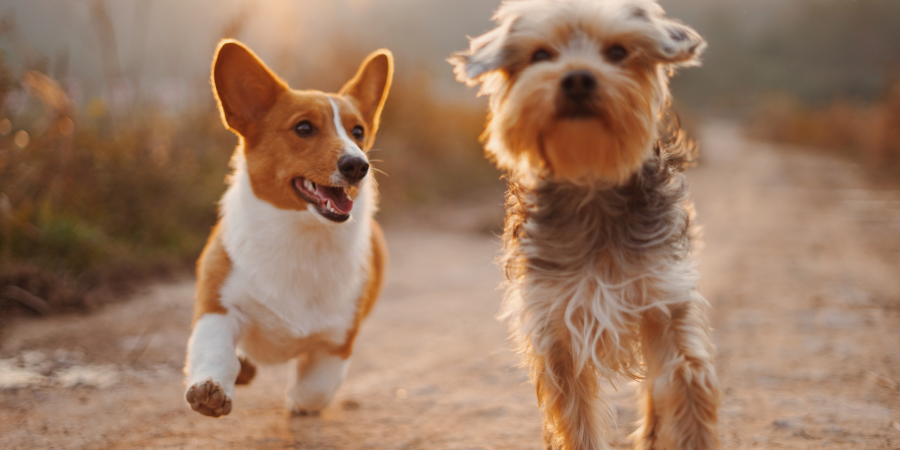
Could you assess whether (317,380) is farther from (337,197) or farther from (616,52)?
(616,52)

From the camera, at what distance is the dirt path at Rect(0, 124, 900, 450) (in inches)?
138

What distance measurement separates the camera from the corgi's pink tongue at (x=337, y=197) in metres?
3.62

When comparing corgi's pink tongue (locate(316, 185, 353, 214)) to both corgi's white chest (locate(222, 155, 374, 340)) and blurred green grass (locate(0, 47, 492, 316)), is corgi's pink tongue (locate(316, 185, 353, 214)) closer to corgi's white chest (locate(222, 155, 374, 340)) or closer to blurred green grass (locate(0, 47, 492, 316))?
corgi's white chest (locate(222, 155, 374, 340))

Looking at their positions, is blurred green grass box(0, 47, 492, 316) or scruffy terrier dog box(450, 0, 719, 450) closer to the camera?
scruffy terrier dog box(450, 0, 719, 450)

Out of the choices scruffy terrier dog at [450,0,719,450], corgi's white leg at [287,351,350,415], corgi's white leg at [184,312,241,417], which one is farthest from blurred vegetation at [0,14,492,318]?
Result: scruffy terrier dog at [450,0,719,450]

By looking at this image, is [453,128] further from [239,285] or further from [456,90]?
[239,285]

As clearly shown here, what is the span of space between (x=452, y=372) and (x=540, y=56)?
9.06 feet

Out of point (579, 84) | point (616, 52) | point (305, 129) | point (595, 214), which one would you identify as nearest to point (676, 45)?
point (616, 52)

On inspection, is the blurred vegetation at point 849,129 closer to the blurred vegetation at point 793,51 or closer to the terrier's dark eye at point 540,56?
the terrier's dark eye at point 540,56

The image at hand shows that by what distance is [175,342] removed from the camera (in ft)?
17.3

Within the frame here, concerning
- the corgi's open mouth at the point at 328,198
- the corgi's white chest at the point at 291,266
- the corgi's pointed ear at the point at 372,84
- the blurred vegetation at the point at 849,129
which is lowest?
the corgi's white chest at the point at 291,266

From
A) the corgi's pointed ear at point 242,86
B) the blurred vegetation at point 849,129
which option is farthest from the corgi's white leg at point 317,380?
the blurred vegetation at point 849,129

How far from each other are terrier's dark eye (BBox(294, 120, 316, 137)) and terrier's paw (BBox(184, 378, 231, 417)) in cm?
143

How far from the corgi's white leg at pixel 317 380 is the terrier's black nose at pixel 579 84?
6.70 feet
